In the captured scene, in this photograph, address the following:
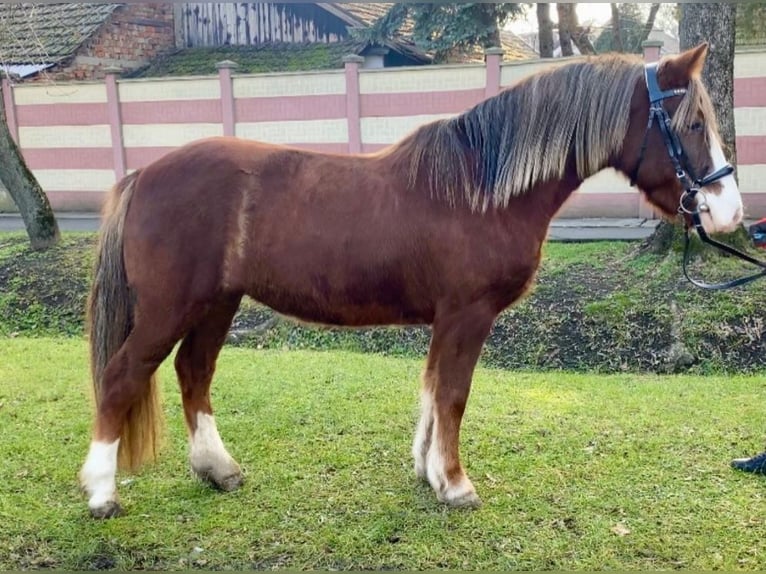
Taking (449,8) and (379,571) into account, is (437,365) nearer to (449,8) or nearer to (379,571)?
(379,571)

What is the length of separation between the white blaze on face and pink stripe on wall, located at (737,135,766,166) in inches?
335

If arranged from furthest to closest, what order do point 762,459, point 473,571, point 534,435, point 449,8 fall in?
point 449,8
point 534,435
point 762,459
point 473,571

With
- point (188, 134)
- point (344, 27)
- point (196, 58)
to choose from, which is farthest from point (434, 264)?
point (196, 58)

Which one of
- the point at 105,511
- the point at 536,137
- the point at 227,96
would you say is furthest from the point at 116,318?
the point at 227,96

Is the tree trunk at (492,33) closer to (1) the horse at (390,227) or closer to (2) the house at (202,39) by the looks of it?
(2) the house at (202,39)

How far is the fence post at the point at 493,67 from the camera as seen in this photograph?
11188 mm

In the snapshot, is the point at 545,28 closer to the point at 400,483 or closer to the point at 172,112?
the point at 172,112

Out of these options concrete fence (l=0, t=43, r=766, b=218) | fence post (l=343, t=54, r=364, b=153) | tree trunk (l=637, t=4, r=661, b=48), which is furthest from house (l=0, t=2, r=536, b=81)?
fence post (l=343, t=54, r=364, b=153)

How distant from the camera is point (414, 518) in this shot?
10.2 feet

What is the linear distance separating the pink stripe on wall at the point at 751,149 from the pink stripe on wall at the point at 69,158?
11.1 metres

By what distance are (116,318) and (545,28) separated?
14.3m

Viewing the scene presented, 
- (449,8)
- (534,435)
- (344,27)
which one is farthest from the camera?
(344,27)

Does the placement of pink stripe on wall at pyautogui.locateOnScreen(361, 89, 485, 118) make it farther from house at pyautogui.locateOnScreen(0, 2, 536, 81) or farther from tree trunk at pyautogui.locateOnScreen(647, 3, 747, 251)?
tree trunk at pyautogui.locateOnScreen(647, 3, 747, 251)

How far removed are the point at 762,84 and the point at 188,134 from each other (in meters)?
9.65
